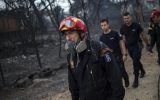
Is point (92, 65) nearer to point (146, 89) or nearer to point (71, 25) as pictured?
point (71, 25)

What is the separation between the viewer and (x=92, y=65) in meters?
3.75

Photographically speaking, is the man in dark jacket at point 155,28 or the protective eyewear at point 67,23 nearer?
the protective eyewear at point 67,23

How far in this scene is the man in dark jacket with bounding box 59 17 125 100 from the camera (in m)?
3.74

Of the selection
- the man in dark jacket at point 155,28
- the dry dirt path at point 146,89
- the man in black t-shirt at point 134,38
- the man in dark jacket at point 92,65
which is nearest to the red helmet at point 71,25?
the man in dark jacket at point 92,65

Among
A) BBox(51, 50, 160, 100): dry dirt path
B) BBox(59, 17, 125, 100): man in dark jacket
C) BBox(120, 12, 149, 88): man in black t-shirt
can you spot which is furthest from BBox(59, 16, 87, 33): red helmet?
BBox(120, 12, 149, 88): man in black t-shirt

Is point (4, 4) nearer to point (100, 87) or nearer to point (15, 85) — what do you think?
point (15, 85)

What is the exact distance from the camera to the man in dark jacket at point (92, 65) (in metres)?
3.74

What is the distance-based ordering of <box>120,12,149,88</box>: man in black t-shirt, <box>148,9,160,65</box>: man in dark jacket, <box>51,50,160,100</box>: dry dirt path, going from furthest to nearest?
<box>148,9,160,65</box>: man in dark jacket → <box>120,12,149,88</box>: man in black t-shirt → <box>51,50,160,100</box>: dry dirt path

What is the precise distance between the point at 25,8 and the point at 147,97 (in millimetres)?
15372

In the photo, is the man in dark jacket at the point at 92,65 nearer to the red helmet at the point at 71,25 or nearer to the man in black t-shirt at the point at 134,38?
the red helmet at the point at 71,25

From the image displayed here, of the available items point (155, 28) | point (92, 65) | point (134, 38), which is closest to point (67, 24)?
point (92, 65)

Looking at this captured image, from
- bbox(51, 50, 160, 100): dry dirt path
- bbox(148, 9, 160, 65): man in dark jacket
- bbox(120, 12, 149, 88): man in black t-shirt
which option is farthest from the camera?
bbox(148, 9, 160, 65): man in dark jacket

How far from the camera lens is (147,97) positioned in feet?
27.4

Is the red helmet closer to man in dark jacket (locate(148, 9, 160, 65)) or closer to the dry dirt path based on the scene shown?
the dry dirt path
